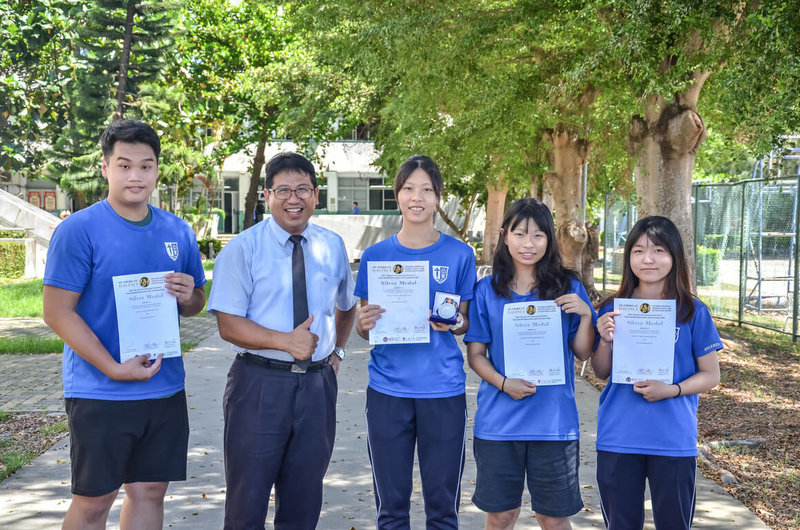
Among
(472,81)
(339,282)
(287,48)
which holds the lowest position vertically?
(339,282)

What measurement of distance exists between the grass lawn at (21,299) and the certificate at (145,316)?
12.9 meters

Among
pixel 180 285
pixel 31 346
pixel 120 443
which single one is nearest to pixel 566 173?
pixel 31 346

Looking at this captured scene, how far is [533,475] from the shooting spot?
380 cm

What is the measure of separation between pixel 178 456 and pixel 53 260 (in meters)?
1.03

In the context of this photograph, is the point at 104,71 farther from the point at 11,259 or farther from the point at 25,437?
the point at 25,437

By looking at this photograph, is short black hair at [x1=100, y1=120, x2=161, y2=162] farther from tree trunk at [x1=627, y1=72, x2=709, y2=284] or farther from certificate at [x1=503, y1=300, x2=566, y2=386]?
tree trunk at [x1=627, y1=72, x2=709, y2=284]

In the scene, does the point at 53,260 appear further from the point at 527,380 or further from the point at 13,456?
the point at 13,456

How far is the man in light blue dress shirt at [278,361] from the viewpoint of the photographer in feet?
12.0

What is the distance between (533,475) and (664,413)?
0.65 m

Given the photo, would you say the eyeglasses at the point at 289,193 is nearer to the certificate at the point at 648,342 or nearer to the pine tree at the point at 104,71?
the certificate at the point at 648,342

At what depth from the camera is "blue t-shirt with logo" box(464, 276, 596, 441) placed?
376 centimetres

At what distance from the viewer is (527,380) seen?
378cm

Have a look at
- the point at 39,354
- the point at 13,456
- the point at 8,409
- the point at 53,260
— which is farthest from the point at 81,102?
the point at 53,260

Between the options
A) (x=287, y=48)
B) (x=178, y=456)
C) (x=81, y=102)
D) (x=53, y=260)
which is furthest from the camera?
(x=287, y=48)
